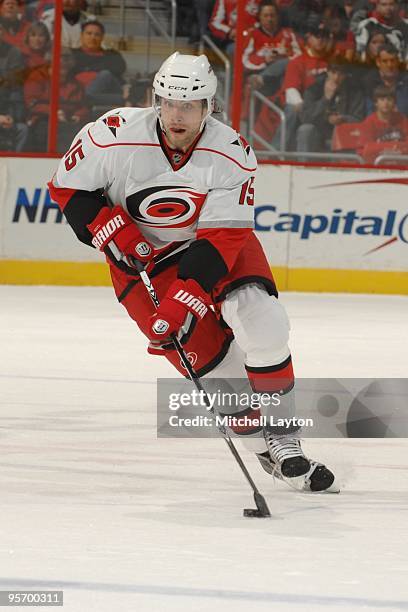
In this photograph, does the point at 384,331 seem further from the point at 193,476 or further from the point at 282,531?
the point at 282,531

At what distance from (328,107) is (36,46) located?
1.93m

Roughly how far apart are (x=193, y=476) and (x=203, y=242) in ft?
2.03

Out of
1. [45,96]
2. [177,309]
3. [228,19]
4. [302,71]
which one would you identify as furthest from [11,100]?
[177,309]

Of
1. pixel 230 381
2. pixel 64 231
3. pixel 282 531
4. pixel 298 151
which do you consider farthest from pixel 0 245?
pixel 282 531

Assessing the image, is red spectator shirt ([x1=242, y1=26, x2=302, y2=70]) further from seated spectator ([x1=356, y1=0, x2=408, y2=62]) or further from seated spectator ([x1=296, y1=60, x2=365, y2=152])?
seated spectator ([x1=356, y1=0, x2=408, y2=62])

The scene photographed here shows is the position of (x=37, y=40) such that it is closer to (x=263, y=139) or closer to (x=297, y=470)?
(x=263, y=139)

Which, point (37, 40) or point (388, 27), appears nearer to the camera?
point (37, 40)

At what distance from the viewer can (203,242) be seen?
3.68 metres

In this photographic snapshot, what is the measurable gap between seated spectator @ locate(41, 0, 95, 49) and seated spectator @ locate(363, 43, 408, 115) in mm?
1859

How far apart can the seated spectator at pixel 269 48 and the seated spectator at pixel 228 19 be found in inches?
2.2

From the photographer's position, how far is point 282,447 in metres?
3.68

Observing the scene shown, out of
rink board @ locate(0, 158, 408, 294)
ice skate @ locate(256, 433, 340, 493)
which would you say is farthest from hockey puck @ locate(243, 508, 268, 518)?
rink board @ locate(0, 158, 408, 294)

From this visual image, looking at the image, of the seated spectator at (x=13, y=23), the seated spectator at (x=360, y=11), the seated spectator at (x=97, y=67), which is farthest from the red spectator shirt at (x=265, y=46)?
the seated spectator at (x=13, y=23)

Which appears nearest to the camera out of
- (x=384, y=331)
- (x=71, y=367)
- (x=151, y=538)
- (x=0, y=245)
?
(x=151, y=538)
